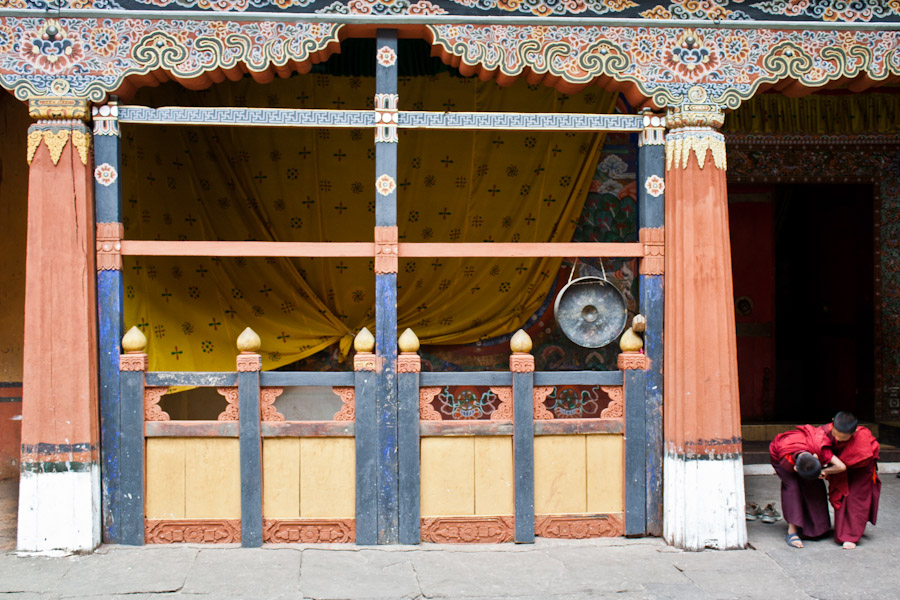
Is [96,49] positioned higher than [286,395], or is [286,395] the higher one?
[96,49]

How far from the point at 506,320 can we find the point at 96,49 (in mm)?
3488

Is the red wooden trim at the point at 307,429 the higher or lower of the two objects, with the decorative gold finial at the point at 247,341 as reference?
lower

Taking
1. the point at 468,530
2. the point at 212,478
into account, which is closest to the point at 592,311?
the point at 468,530

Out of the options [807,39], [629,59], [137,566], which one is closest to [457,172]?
[629,59]

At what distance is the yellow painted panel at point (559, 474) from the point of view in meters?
4.73

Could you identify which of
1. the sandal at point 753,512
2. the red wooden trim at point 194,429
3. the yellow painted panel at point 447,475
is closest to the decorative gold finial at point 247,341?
the red wooden trim at point 194,429

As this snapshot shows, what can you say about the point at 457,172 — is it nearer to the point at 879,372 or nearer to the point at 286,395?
the point at 286,395

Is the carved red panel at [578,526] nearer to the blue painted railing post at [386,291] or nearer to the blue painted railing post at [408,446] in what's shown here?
the blue painted railing post at [408,446]

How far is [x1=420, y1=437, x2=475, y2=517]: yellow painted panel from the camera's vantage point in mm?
4680

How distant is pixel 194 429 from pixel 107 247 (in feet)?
3.72

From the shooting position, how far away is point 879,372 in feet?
23.0

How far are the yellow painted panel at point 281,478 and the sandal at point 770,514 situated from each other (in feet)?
9.63

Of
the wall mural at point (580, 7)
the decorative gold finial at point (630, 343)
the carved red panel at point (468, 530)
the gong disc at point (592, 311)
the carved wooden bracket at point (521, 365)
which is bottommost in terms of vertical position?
the carved red panel at point (468, 530)

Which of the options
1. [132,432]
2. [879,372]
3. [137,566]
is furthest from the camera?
[879,372]
